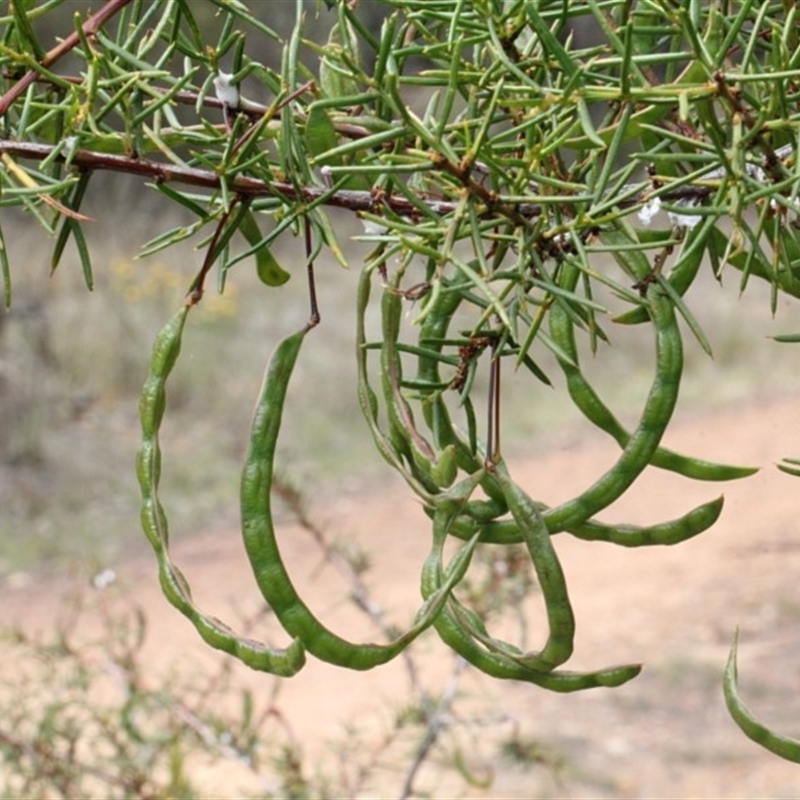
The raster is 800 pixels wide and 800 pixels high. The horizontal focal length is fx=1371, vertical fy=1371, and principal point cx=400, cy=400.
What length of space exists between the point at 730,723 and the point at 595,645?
0.42m

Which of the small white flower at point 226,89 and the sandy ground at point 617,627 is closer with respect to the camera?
the small white flower at point 226,89

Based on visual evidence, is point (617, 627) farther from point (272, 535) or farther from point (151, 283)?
point (272, 535)

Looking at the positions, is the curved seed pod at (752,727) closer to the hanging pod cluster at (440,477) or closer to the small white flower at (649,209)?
the hanging pod cluster at (440,477)

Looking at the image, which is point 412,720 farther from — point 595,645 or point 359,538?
point 359,538

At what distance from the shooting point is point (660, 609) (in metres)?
3.17

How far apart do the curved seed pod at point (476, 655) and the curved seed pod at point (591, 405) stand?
0.07 meters

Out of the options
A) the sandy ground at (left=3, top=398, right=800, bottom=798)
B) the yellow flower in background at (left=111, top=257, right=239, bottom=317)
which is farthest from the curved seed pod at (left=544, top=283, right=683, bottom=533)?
the yellow flower in background at (left=111, top=257, right=239, bottom=317)

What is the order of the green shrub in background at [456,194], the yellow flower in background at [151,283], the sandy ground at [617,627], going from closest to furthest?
the green shrub in background at [456,194] < the sandy ground at [617,627] < the yellow flower in background at [151,283]

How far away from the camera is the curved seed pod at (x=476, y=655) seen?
1.28 feet

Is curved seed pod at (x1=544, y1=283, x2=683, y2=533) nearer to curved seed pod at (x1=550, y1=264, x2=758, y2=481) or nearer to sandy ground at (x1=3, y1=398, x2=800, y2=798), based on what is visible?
curved seed pod at (x1=550, y1=264, x2=758, y2=481)

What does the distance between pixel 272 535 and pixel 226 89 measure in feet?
0.43

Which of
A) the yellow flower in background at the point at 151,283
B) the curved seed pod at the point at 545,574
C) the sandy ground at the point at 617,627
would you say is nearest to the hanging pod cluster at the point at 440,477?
the curved seed pod at the point at 545,574

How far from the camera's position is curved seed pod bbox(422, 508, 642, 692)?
391 millimetres

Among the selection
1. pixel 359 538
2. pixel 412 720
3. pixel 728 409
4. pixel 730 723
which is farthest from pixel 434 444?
pixel 728 409
